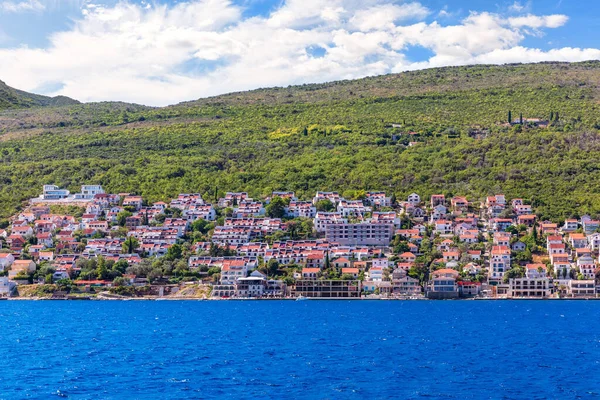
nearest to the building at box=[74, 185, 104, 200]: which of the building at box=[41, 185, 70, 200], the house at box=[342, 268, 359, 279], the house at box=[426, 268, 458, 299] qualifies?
the building at box=[41, 185, 70, 200]

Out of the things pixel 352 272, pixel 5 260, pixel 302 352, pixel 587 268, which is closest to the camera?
pixel 302 352

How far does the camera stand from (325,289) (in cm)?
6394

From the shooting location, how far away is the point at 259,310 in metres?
55.9

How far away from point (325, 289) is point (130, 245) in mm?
17277

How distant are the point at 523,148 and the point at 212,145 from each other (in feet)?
118

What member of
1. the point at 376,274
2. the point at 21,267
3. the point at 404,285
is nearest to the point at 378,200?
the point at 376,274

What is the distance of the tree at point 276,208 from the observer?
79562 mm

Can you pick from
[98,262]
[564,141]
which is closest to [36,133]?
[98,262]

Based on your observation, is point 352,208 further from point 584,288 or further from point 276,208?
point 584,288

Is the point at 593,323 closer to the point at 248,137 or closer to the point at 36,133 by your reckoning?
the point at 248,137

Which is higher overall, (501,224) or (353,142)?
(353,142)

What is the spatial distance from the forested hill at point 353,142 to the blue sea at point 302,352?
98.8ft

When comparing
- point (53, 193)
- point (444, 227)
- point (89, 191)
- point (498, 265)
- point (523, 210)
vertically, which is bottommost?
point (498, 265)

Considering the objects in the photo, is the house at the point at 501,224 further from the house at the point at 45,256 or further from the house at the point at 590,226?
the house at the point at 45,256
